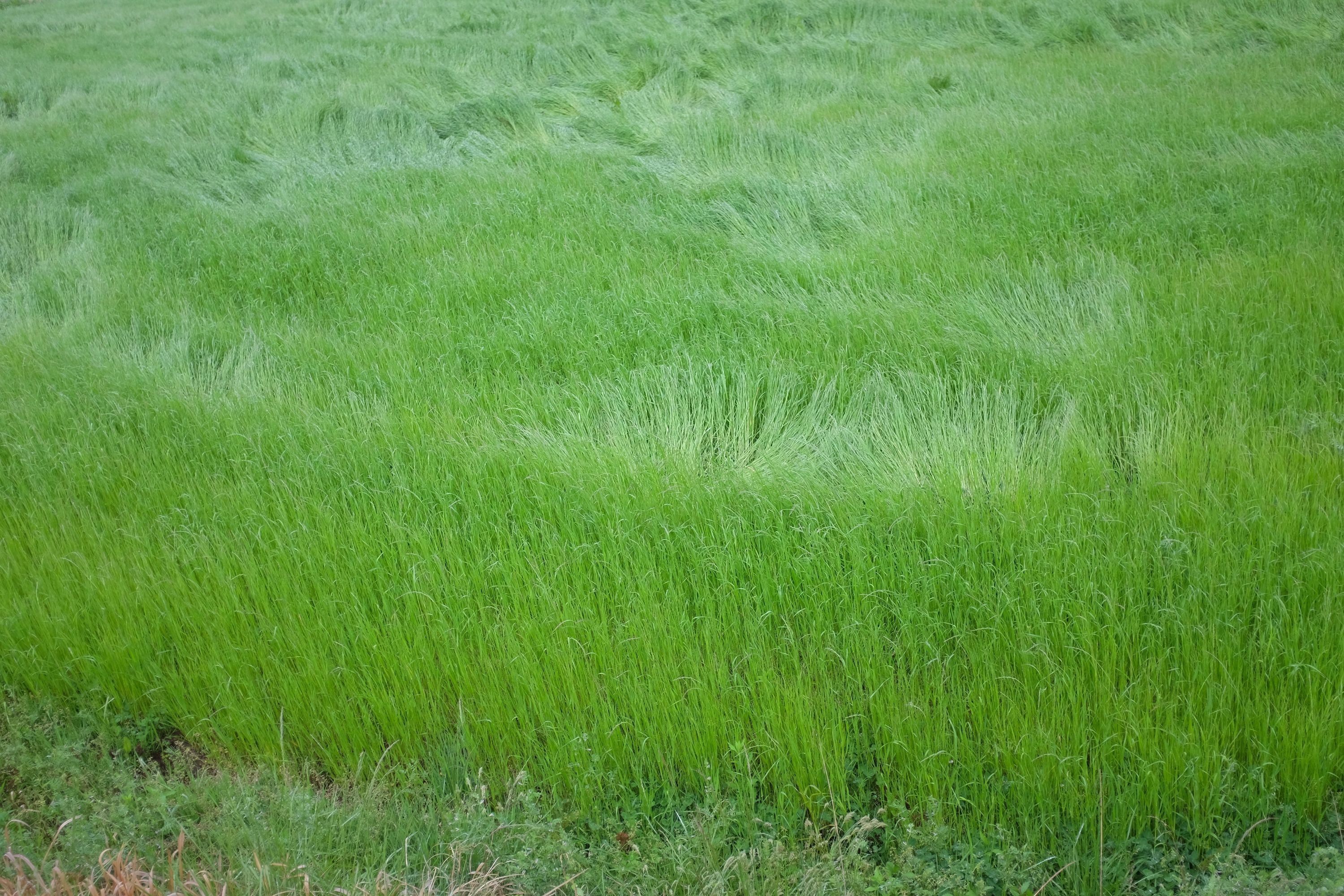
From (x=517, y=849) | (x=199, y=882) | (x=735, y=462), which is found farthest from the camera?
(x=735, y=462)

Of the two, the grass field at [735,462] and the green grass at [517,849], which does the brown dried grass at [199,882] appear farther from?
the grass field at [735,462]

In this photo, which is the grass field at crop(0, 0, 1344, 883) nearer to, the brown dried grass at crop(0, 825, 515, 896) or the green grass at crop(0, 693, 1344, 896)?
the green grass at crop(0, 693, 1344, 896)

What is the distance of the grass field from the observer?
212 cm

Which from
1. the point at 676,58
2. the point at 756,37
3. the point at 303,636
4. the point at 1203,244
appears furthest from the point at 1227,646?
the point at 756,37

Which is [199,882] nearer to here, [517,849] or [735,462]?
[517,849]

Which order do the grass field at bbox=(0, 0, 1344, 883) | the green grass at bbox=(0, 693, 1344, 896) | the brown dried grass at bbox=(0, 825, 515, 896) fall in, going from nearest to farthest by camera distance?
the brown dried grass at bbox=(0, 825, 515, 896) < the green grass at bbox=(0, 693, 1344, 896) < the grass field at bbox=(0, 0, 1344, 883)

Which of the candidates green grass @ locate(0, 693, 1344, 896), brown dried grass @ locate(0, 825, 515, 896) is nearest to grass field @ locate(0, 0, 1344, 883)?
green grass @ locate(0, 693, 1344, 896)

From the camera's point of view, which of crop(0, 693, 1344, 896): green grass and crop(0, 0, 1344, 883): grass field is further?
crop(0, 0, 1344, 883): grass field

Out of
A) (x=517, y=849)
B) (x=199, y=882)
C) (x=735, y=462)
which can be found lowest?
(x=517, y=849)

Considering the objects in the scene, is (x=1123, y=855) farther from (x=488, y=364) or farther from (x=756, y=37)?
(x=756, y=37)

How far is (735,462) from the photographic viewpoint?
3.12 meters

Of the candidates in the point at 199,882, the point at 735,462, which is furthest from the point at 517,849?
the point at 735,462

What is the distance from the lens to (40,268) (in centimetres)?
512

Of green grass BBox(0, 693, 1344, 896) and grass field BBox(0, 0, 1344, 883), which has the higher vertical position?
grass field BBox(0, 0, 1344, 883)
